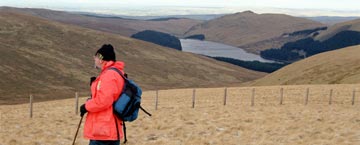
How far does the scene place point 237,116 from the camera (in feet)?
79.0

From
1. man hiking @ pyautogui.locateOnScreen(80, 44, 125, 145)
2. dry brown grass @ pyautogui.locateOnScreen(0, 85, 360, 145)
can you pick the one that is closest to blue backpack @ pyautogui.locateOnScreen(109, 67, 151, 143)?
man hiking @ pyautogui.locateOnScreen(80, 44, 125, 145)

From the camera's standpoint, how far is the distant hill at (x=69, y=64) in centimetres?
9106

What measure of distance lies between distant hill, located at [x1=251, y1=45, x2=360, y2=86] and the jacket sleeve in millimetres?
62140

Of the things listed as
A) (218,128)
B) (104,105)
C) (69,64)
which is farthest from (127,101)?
(69,64)

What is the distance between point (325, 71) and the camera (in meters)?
83.7

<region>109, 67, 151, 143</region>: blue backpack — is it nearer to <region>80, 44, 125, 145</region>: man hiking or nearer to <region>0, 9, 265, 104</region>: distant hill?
<region>80, 44, 125, 145</region>: man hiking

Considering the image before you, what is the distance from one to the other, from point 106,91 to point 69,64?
113 metres

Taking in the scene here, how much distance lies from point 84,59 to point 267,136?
114685mm

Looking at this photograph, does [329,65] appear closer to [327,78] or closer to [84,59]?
[327,78]

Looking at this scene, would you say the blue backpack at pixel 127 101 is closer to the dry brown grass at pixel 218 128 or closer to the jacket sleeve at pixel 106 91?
the jacket sleeve at pixel 106 91

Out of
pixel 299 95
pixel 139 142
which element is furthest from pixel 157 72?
pixel 139 142

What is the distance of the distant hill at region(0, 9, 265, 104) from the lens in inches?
3585

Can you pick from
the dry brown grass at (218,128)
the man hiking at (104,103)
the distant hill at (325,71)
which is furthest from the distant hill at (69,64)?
the man hiking at (104,103)

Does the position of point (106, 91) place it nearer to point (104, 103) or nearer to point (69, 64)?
point (104, 103)
